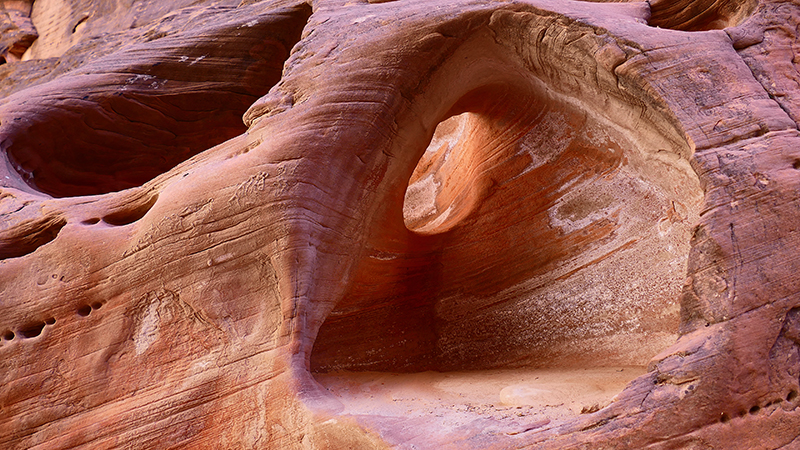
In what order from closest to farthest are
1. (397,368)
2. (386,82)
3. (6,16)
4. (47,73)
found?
(386,82) → (397,368) → (47,73) → (6,16)

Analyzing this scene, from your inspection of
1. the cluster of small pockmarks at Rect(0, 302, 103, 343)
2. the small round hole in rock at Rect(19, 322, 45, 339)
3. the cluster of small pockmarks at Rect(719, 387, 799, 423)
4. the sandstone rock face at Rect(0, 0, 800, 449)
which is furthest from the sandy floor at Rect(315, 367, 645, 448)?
the small round hole in rock at Rect(19, 322, 45, 339)

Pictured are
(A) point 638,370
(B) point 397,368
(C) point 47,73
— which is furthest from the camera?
(C) point 47,73

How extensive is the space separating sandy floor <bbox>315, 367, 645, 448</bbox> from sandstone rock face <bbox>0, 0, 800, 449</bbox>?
0.02m

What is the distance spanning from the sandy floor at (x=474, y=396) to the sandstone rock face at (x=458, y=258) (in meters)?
0.02

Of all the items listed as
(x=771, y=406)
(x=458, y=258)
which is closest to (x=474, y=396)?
(x=458, y=258)

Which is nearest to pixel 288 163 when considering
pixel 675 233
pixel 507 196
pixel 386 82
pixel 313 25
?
pixel 386 82

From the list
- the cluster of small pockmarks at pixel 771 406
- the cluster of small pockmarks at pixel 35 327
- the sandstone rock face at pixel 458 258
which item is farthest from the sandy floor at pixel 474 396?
the cluster of small pockmarks at pixel 35 327

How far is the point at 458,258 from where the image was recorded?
4.31 metres

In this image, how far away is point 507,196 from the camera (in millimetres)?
4312

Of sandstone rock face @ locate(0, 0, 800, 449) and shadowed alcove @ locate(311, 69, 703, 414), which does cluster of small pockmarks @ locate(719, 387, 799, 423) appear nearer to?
sandstone rock face @ locate(0, 0, 800, 449)

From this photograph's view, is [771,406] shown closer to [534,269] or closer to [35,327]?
[534,269]

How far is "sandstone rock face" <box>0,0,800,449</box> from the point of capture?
8.69 feet

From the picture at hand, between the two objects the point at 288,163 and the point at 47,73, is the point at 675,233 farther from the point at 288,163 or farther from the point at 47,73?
the point at 47,73

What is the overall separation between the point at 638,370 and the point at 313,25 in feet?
10.1
